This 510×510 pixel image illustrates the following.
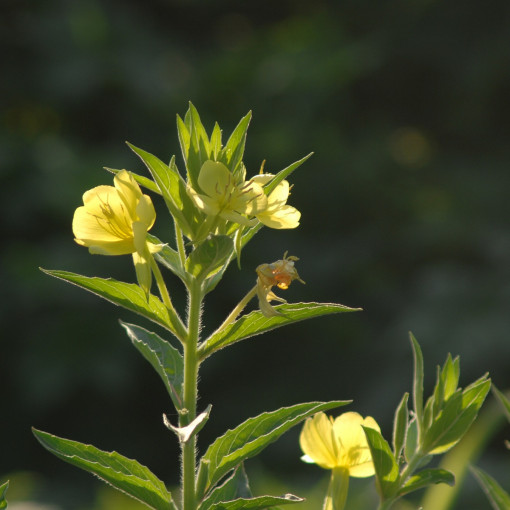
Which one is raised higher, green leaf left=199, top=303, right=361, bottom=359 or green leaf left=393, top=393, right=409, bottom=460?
green leaf left=199, top=303, right=361, bottom=359

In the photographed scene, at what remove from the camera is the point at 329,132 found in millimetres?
5082

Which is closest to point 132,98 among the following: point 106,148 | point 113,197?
point 106,148

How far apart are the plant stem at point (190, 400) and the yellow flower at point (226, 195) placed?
0.06 m

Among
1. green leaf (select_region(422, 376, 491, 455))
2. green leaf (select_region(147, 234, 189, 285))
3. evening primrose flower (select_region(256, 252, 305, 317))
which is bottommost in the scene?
green leaf (select_region(422, 376, 491, 455))

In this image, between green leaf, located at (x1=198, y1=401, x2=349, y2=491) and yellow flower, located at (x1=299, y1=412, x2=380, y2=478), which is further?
yellow flower, located at (x1=299, y1=412, x2=380, y2=478)

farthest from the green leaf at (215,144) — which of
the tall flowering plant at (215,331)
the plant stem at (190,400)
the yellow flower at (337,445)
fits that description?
the yellow flower at (337,445)

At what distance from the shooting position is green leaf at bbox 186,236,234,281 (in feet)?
1.79

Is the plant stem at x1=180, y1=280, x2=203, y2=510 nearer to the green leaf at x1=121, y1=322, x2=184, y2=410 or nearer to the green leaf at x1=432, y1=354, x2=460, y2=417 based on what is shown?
the green leaf at x1=121, y1=322, x2=184, y2=410

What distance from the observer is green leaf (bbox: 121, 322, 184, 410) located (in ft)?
1.95

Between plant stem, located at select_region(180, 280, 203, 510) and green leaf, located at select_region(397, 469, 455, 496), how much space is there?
0.51ft

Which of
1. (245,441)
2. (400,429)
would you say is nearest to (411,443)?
(400,429)

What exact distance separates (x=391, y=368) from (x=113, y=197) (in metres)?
3.91

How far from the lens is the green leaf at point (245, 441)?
553 millimetres

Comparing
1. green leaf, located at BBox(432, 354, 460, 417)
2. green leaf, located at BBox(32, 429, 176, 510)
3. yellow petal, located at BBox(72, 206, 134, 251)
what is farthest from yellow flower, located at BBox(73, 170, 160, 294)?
green leaf, located at BBox(432, 354, 460, 417)
